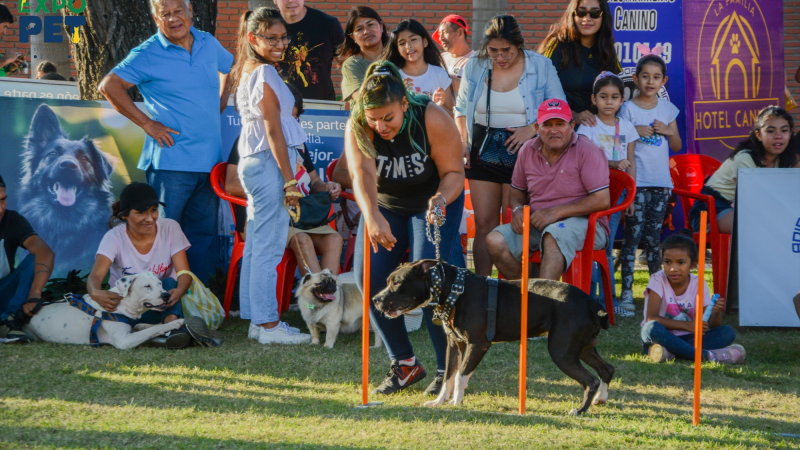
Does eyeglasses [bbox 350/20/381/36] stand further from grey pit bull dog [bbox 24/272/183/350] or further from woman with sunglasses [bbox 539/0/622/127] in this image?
grey pit bull dog [bbox 24/272/183/350]

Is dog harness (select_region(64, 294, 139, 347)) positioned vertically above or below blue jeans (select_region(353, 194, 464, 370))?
below

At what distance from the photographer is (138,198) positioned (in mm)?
5211

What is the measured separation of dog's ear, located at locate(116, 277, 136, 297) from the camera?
502 centimetres

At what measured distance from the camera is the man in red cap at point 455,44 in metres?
6.92

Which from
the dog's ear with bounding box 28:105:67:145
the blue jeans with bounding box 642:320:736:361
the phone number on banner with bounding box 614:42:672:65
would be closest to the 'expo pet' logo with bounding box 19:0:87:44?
the dog's ear with bounding box 28:105:67:145

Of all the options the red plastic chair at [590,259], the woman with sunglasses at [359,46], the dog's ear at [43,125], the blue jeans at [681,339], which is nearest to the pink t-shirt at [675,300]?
the blue jeans at [681,339]

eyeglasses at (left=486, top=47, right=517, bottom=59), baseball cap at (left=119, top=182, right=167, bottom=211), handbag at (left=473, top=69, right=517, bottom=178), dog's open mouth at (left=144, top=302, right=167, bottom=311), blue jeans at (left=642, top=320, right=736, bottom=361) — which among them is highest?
eyeglasses at (left=486, top=47, right=517, bottom=59)

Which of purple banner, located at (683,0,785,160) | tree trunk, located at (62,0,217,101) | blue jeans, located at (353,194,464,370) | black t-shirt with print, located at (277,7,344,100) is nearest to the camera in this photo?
blue jeans, located at (353,194,464,370)

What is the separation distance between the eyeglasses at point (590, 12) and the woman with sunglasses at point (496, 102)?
24.2 inches

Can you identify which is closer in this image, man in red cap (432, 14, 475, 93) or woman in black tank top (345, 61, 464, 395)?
woman in black tank top (345, 61, 464, 395)

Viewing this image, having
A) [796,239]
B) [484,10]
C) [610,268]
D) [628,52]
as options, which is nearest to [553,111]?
[610,268]

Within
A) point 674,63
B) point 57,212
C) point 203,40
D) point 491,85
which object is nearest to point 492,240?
point 491,85

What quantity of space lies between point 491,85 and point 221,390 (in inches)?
114

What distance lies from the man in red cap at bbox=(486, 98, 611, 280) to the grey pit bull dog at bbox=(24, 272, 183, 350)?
2.21m
